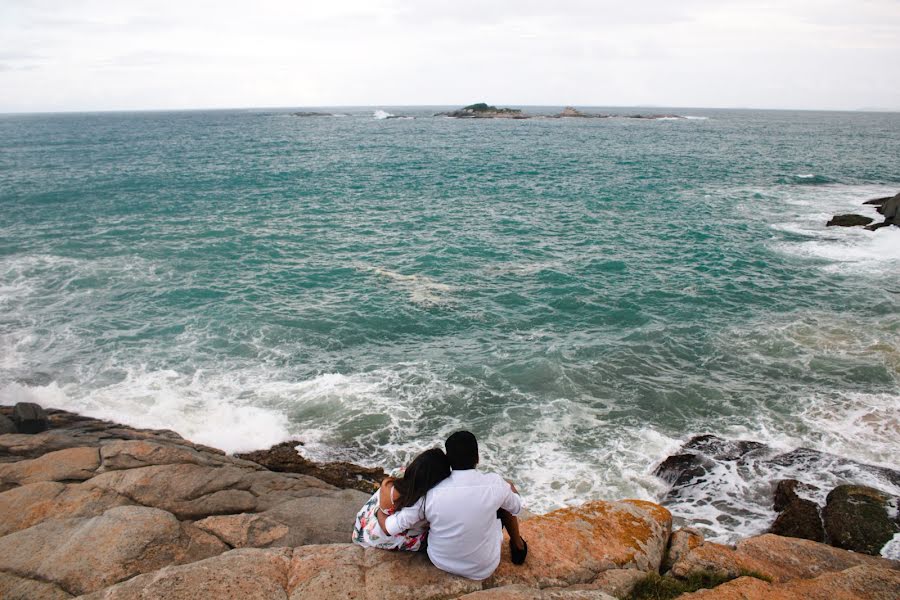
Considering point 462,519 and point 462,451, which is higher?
point 462,451

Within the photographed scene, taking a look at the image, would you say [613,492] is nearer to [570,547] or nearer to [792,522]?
[792,522]

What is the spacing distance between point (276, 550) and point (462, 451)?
125 inches

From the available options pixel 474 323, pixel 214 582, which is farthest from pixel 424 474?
pixel 474 323

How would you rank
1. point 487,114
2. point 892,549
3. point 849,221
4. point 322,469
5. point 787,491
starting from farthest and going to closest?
point 487,114
point 849,221
point 322,469
point 787,491
point 892,549

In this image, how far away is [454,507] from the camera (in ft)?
19.5

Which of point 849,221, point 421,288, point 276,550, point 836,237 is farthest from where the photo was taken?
point 849,221

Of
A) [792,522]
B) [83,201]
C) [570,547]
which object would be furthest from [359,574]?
[83,201]

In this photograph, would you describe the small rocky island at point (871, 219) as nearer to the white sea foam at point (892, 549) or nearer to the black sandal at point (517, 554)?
the white sea foam at point (892, 549)

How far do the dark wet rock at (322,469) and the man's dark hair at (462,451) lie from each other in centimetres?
725

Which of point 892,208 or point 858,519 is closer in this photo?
point 858,519

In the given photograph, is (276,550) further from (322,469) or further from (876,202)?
(876,202)

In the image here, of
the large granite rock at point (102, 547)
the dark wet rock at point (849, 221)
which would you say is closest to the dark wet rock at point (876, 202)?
the dark wet rock at point (849, 221)

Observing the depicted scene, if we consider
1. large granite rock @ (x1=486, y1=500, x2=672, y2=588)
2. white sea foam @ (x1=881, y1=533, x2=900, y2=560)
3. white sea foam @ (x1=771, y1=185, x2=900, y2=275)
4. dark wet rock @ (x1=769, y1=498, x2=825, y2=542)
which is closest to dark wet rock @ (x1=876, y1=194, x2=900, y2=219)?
white sea foam @ (x1=771, y1=185, x2=900, y2=275)

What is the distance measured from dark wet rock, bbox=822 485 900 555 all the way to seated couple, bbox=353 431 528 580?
27.9ft
